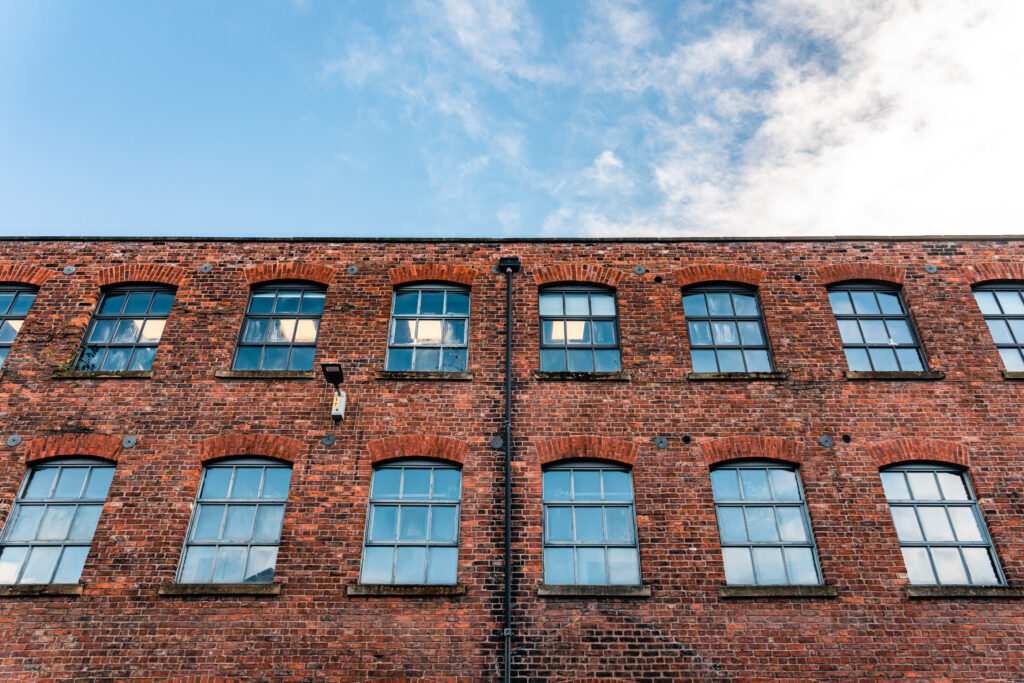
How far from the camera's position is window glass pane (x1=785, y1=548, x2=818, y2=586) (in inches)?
331

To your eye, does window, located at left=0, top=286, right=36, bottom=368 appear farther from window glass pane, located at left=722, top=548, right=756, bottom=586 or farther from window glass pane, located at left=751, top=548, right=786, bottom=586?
window glass pane, located at left=751, top=548, right=786, bottom=586

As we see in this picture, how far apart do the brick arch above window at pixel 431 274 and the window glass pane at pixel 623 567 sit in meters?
4.96

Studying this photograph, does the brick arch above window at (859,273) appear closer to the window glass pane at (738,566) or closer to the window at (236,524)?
the window glass pane at (738,566)

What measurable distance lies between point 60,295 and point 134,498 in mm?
4256

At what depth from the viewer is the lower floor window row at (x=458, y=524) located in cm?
847

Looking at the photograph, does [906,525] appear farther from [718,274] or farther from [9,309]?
[9,309]

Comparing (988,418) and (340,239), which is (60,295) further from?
(988,418)

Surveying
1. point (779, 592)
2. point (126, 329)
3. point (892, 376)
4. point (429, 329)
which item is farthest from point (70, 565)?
point (892, 376)

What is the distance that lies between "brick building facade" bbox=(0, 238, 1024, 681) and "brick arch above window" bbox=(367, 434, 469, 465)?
0.03 m

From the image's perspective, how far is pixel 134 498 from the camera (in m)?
→ 8.80

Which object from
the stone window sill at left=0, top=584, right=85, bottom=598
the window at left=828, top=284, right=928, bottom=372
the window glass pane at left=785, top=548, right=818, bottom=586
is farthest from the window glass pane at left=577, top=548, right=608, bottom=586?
the stone window sill at left=0, top=584, right=85, bottom=598

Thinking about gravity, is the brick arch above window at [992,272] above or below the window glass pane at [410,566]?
above

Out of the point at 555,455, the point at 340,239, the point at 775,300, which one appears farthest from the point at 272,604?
the point at 775,300

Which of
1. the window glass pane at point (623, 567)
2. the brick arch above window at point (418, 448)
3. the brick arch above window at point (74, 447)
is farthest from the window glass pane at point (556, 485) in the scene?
the brick arch above window at point (74, 447)
